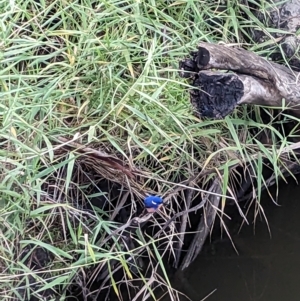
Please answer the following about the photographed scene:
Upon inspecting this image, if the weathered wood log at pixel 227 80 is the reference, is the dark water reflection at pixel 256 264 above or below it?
below

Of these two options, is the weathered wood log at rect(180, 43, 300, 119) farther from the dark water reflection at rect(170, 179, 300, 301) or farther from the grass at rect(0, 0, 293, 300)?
the dark water reflection at rect(170, 179, 300, 301)

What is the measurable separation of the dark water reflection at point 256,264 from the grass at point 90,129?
116 mm


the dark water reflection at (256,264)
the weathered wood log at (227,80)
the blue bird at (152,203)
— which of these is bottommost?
the dark water reflection at (256,264)

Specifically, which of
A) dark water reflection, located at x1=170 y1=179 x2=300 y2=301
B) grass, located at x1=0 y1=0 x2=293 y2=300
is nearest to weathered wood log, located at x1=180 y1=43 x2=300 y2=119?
grass, located at x1=0 y1=0 x2=293 y2=300

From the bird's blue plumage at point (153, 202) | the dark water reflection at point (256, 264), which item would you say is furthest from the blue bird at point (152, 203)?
the dark water reflection at point (256, 264)

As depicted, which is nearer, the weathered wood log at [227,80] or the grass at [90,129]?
the weathered wood log at [227,80]

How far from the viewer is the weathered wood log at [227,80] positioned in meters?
1.13

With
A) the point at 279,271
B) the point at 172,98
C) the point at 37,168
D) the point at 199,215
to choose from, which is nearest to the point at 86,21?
the point at 172,98

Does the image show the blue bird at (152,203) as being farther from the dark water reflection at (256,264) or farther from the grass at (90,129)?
the dark water reflection at (256,264)

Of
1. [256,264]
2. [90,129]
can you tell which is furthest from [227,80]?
[256,264]

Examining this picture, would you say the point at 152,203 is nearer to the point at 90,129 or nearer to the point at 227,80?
the point at 90,129

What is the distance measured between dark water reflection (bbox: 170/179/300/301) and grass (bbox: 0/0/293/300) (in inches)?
4.6

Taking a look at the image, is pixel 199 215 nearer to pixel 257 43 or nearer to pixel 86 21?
pixel 257 43

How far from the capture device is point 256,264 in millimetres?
1671
